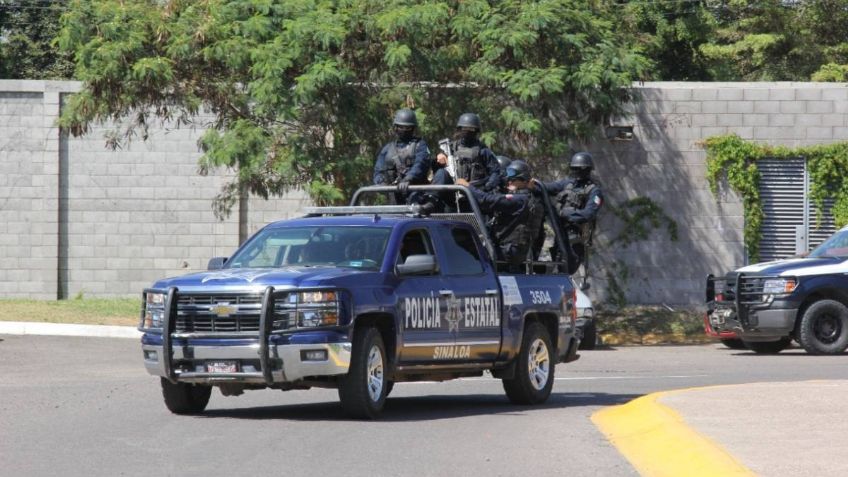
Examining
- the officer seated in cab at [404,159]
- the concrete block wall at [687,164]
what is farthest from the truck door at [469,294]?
the concrete block wall at [687,164]

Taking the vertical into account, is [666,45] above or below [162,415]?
above

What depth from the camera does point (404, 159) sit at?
16391mm

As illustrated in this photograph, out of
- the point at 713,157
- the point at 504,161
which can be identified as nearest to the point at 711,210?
the point at 713,157

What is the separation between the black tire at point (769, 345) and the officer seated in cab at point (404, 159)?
947 centimetres

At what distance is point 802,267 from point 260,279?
12.6m

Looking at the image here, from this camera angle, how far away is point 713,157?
29.2 metres

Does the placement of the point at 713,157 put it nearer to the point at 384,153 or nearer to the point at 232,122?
the point at 232,122

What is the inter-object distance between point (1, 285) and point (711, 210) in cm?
1450

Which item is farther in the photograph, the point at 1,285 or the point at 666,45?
the point at 666,45

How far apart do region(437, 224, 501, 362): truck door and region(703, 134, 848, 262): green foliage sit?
15.8 meters

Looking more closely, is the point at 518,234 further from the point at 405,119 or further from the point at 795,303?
the point at 795,303

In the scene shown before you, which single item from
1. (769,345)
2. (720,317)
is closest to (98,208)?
(720,317)

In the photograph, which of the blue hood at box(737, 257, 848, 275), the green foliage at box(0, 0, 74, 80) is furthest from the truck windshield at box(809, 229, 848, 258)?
the green foliage at box(0, 0, 74, 80)

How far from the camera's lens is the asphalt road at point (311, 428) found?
9711 millimetres
